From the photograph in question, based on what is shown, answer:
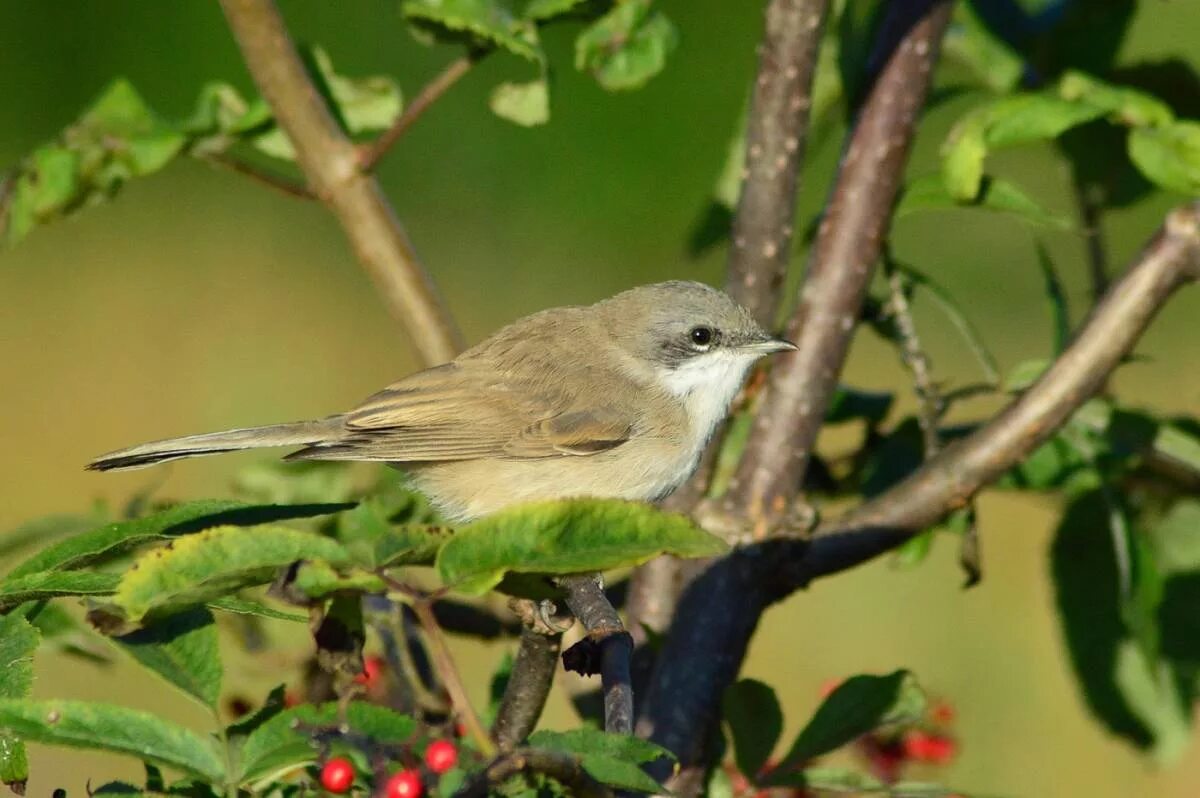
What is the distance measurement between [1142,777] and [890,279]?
128 inches

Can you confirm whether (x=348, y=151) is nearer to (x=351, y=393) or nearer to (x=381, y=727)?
(x=381, y=727)

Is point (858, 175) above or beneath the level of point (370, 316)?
beneath

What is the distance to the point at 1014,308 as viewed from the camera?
28.5 feet

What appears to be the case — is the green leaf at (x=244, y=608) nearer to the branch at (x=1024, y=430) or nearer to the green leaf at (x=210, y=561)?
the green leaf at (x=210, y=561)

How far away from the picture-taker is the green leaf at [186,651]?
4.91 feet

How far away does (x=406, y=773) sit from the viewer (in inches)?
54.5

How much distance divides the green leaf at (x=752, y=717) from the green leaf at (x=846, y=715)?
0.14 feet

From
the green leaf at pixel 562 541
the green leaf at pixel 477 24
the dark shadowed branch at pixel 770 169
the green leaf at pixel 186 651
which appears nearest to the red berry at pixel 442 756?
the green leaf at pixel 562 541

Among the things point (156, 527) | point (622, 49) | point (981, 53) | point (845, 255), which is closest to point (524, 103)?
point (622, 49)

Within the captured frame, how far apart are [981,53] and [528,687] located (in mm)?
2242

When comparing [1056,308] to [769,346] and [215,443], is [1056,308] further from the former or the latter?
[215,443]

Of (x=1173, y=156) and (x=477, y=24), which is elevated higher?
(x=477, y=24)

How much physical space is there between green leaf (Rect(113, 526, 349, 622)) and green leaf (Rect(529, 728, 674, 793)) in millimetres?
280

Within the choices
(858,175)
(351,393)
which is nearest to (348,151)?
(858,175)
